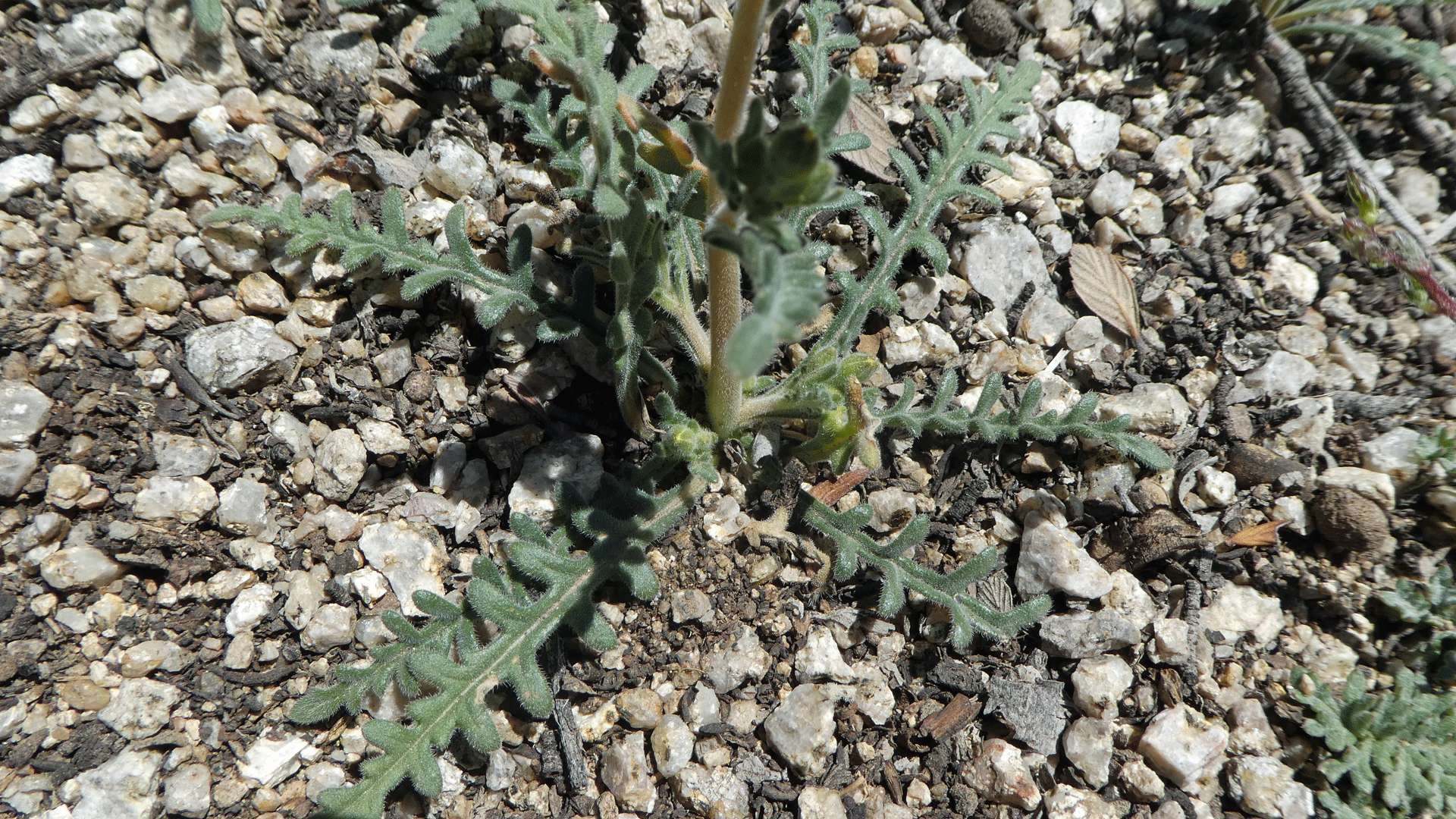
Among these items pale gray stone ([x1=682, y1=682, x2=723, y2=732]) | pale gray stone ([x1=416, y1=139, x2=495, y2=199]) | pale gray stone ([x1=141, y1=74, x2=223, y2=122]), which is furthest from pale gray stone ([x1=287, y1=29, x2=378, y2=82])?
pale gray stone ([x1=682, y1=682, x2=723, y2=732])

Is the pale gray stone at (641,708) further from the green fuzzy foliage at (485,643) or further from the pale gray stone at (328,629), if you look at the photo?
the pale gray stone at (328,629)

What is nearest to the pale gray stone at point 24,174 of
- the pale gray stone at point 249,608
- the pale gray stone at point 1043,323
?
the pale gray stone at point 249,608

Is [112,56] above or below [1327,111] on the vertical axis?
below

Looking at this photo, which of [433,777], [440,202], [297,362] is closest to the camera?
[433,777]

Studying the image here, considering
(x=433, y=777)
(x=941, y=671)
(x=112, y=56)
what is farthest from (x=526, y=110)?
(x=941, y=671)

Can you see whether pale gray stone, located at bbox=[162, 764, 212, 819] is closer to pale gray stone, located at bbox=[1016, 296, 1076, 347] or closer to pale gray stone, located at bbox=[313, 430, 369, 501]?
pale gray stone, located at bbox=[313, 430, 369, 501]

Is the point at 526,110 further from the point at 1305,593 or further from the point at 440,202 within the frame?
the point at 1305,593
